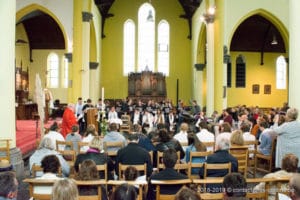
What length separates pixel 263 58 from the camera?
80.8 feet

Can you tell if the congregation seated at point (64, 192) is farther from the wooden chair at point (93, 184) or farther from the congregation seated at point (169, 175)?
the congregation seated at point (169, 175)

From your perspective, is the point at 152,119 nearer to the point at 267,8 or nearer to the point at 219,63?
the point at 219,63

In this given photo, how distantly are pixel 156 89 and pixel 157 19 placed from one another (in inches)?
218

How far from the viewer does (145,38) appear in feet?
82.5

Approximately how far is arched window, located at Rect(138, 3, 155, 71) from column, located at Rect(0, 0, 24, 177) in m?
17.8

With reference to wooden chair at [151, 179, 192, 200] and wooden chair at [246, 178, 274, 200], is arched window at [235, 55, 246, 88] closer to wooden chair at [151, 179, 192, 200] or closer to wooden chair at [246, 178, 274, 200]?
wooden chair at [246, 178, 274, 200]

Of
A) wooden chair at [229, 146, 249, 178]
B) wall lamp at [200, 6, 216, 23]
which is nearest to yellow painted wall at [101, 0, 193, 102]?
wall lamp at [200, 6, 216, 23]

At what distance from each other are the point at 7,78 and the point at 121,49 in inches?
709

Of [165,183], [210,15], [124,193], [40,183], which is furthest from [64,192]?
[210,15]

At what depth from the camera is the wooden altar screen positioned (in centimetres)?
2309

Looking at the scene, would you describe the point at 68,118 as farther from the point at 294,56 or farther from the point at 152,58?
the point at 152,58

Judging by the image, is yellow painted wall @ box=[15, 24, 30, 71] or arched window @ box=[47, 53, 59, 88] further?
arched window @ box=[47, 53, 59, 88]

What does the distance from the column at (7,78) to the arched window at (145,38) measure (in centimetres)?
1783

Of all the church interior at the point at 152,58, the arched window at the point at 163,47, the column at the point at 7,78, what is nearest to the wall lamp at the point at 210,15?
the church interior at the point at 152,58
